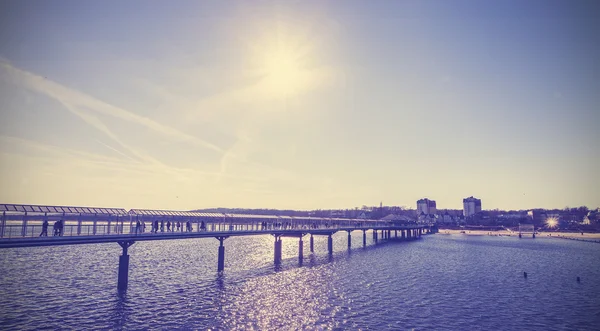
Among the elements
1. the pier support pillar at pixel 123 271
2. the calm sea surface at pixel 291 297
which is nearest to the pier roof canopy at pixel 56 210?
the pier support pillar at pixel 123 271

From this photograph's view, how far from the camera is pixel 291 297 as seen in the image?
34719 millimetres

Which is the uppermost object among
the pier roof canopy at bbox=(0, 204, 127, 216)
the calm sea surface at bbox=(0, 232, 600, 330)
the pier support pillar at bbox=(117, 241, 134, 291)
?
the pier roof canopy at bbox=(0, 204, 127, 216)

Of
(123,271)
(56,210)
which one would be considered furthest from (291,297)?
(56,210)

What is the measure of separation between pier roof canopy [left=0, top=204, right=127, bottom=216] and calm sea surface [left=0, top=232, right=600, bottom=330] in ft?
28.6

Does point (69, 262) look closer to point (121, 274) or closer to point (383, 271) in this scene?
point (121, 274)

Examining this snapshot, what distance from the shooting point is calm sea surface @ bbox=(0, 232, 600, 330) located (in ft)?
87.7

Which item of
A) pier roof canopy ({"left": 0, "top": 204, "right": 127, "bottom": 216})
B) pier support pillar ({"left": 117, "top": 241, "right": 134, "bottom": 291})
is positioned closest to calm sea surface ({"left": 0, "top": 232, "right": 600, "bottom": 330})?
pier support pillar ({"left": 117, "top": 241, "right": 134, "bottom": 291})

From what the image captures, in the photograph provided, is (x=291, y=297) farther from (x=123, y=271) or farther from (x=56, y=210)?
(x=56, y=210)

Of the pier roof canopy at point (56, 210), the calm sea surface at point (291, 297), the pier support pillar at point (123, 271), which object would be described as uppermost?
the pier roof canopy at point (56, 210)

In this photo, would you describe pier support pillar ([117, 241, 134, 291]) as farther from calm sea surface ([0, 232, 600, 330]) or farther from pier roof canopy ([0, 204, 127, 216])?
pier roof canopy ([0, 204, 127, 216])

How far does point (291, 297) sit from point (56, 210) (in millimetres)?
26467

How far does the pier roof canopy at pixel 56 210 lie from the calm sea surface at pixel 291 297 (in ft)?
28.6

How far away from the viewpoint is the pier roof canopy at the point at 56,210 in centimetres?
2859

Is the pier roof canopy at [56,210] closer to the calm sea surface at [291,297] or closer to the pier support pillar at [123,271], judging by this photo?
the pier support pillar at [123,271]
